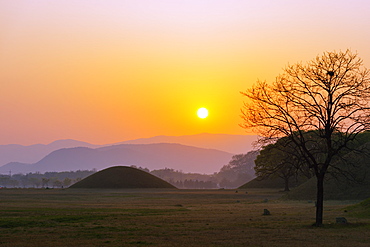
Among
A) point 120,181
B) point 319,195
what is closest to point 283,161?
point 319,195

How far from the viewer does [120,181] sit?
7298 inches

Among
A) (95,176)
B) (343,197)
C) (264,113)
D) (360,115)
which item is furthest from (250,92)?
(95,176)

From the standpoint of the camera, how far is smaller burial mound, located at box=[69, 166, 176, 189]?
181 metres

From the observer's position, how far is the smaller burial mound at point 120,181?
180875mm

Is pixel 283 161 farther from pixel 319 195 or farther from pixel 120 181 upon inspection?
pixel 120 181

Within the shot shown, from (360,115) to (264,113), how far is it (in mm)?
7215

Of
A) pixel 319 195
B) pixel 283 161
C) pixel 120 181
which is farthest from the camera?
pixel 120 181

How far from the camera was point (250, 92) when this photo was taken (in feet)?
128

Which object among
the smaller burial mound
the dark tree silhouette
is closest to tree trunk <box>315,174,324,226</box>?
the dark tree silhouette

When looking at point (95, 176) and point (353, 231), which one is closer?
point (353, 231)

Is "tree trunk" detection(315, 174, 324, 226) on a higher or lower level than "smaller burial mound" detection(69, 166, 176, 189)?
lower

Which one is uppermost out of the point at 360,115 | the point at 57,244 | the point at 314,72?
the point at 314,72

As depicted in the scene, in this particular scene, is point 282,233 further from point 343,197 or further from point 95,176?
point 95,176

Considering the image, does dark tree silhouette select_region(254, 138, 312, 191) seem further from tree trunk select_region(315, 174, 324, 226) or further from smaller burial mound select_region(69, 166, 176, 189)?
smaller burial mound select_region(69, 166, 176, 189)
